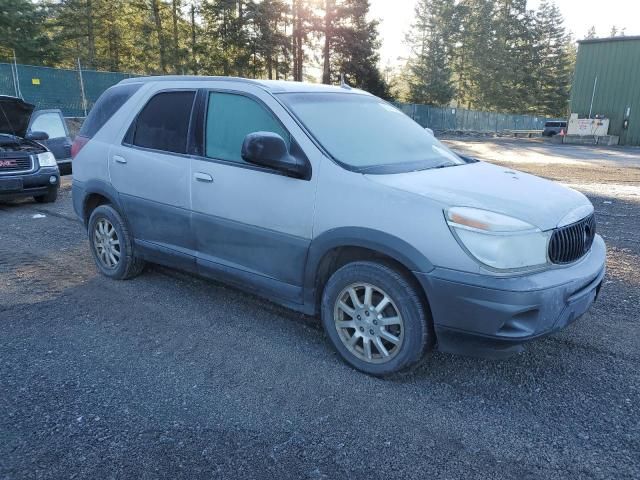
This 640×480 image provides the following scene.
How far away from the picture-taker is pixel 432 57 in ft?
173

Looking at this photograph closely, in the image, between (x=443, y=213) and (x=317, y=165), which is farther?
(x=317, y=165)

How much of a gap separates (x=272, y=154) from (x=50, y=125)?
9.62 metres

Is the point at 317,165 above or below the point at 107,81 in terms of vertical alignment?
below

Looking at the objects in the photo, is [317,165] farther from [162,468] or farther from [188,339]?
[162,468]

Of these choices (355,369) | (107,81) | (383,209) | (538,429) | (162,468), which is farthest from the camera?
(107,81)

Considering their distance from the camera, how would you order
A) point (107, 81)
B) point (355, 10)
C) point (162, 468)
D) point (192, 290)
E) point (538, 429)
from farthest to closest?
point (355, 10)
point (107, 81)
point (192, 290)
point (538, 429)
point (162, 468)

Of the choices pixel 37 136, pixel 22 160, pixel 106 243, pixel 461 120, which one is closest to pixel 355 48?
pixel 461 120

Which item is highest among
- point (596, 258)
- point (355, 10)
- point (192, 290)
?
point (355, 10)

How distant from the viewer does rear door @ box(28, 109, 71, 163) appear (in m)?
10.7

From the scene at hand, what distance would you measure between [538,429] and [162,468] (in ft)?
6.59

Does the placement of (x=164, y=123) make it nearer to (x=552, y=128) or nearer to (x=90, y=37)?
(x=90, y=37)

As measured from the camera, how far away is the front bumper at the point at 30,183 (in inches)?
326

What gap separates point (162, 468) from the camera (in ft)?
7.90

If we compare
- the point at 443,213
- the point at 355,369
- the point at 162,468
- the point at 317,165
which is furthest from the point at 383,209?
the point at 162,468
